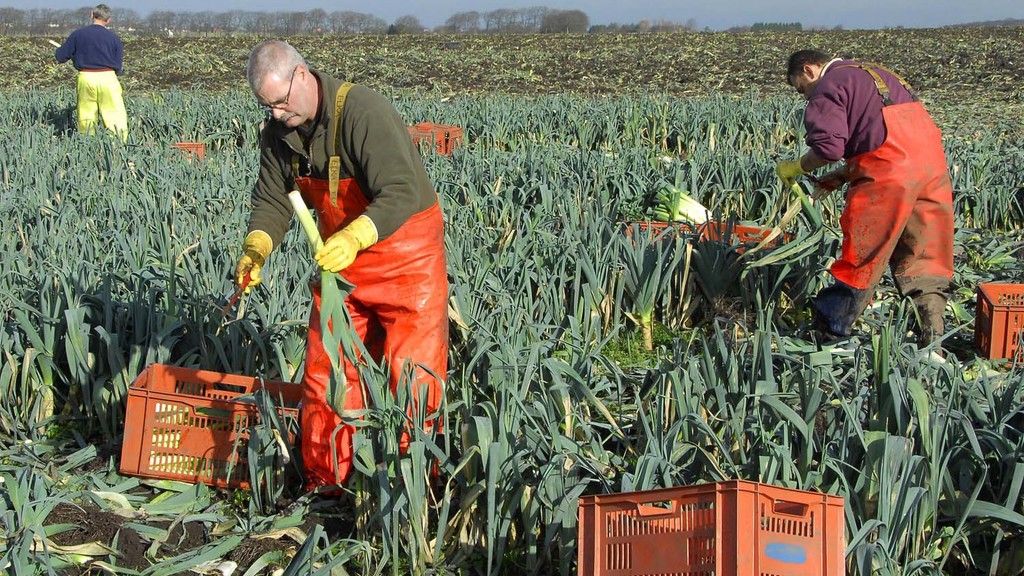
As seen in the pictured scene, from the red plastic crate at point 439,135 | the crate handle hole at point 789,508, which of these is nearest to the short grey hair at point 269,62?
the crate handle hole at point 789,508

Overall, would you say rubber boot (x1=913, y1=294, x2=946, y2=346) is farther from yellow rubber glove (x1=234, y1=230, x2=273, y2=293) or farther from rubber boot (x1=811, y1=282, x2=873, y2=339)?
yellow rubber glove (x1=234, y1=230, x2=273, y2=293)

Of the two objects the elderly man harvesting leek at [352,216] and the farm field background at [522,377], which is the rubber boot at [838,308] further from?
the elderly man harvesting leek at [352,216]

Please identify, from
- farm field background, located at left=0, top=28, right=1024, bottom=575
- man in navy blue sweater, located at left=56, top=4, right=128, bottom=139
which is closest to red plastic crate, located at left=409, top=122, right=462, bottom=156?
farm field background, located at left=0, top=28, right=1024, bottom=575

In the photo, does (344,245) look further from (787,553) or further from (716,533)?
(787,553)

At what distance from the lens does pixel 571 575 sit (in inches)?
95.1

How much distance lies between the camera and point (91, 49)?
26.6ft

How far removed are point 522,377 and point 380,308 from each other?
404 millimetres

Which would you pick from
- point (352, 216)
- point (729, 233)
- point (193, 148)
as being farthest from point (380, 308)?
point (193, 148)

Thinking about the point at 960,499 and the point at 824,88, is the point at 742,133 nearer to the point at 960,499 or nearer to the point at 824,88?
the point at 824,88

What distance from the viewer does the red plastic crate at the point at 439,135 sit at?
704 cm

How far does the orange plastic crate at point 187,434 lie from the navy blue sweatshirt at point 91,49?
5.95 meters

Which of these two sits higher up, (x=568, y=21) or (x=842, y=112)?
(x=568, y=21)

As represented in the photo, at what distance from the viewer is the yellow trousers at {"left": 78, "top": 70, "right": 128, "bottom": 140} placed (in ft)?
26.9

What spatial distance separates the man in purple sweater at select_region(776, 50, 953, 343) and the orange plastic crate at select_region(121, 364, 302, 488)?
2155 millimetres
